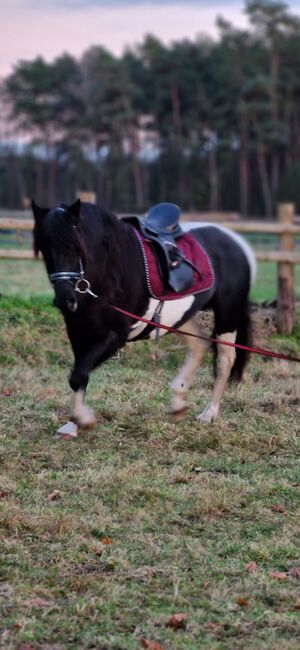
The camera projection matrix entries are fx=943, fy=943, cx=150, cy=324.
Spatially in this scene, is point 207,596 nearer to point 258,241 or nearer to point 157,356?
point 157,356

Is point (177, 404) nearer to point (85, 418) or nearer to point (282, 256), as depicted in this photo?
point (85, 418)

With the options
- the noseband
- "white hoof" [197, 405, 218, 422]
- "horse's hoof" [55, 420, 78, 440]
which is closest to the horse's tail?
"white hoof" [197, 405, 218, 422]

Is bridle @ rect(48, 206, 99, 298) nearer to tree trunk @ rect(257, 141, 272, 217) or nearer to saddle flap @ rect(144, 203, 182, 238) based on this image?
→ saddle flap @ rect(144, 203, 182, 238)

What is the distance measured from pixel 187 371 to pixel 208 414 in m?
0.40

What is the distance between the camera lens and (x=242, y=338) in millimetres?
7996

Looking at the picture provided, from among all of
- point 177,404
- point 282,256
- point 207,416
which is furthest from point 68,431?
point 282,256

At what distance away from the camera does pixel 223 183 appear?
218ft

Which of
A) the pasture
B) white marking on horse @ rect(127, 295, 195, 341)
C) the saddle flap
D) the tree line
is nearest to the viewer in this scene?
the pasture

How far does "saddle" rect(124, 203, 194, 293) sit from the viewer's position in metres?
7.09

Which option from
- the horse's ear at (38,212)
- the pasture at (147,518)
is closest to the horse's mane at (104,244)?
the horse's ear at (38,212)

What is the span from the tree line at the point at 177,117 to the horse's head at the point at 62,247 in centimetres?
5231

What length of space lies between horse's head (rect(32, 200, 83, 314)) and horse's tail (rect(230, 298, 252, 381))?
2.14 meters

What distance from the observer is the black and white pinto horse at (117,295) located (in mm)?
6176

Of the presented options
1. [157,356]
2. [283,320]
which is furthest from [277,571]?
[283,320]
